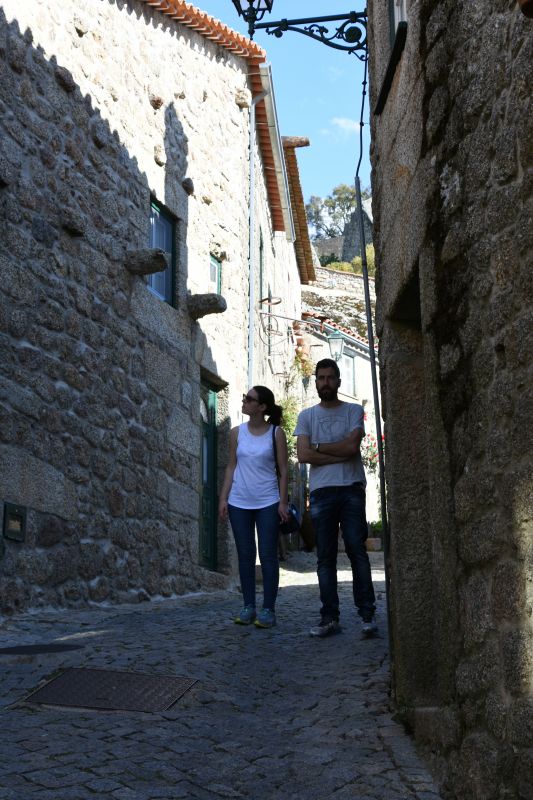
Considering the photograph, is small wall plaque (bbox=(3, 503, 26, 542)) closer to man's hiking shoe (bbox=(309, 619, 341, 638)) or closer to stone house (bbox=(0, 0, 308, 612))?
stone house (bbox=(0, 0, 308, 612))

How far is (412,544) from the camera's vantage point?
4.59 meters

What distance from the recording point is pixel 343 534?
6180 millimetres

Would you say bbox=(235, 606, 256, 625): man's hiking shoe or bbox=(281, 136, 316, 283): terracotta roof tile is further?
bbox=(281, 136, 316, 283): terracotta roof tile

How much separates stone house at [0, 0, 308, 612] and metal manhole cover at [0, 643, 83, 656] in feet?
2.69

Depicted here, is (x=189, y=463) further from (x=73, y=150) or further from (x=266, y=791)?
(x=266, y=791)

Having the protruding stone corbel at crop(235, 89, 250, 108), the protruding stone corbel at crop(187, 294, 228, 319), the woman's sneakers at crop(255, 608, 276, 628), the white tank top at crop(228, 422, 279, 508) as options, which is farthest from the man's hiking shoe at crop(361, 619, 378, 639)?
the protruding stone corbel at crop(235, 89, 250, 108)

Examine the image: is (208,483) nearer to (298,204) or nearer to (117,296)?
(117,296)

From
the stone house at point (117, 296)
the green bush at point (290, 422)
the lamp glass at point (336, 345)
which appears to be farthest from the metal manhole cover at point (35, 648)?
the lamp glass at point (336, 345)

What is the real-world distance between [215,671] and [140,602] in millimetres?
3291

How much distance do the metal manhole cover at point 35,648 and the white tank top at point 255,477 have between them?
1452mm

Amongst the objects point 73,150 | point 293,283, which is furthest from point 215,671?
point 293,283

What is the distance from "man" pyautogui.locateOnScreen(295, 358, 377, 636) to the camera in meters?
6.14

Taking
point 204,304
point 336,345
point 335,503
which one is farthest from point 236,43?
point 335,503

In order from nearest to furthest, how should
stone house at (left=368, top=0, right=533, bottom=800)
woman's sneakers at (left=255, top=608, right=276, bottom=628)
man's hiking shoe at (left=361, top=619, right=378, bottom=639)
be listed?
stone house at (left=368, top=0, right=533, bottom=800)
man's hiking shoe at (left=361, top=619, right=378, bottom=639)
woman's sneakers at (left=255, top=608, right=276, bottom=628)
